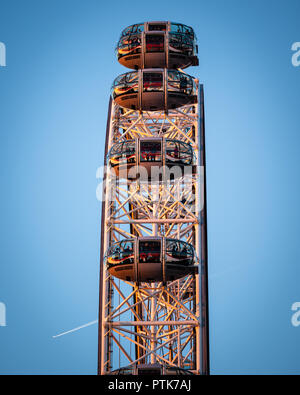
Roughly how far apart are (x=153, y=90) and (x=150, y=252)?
10278 millimetres

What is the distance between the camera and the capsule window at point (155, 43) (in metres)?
58.2

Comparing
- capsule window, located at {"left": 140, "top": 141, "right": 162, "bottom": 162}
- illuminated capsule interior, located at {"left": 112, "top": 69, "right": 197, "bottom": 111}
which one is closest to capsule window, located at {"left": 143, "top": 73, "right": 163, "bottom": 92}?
illuminated capsule interior, located at {"left": 112, "top": 69, "right": 197, "bottom": 111}

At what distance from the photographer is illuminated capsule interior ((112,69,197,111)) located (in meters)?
56.1

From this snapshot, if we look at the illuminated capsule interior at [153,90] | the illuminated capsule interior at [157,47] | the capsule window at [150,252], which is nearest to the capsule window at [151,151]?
the illuminated capsule interior at [153,90]

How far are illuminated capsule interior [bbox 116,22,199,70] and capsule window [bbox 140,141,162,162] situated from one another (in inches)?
246

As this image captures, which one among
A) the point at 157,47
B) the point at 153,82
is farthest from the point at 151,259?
the point at 157,47

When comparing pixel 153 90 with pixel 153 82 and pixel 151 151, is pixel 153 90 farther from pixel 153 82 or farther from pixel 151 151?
pixel 151 151

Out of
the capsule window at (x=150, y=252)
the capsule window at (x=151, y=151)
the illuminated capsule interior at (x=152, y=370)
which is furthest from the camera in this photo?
the capsule window at (x=151, y=151)

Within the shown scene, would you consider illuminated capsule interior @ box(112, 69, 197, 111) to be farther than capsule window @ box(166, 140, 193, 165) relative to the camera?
Yes

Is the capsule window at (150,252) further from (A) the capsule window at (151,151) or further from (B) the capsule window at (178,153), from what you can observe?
(B) the capsule window at (178,153)

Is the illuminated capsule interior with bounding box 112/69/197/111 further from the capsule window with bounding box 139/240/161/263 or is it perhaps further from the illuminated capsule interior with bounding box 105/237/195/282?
the capsule window with bounding box 139/240/161/263
